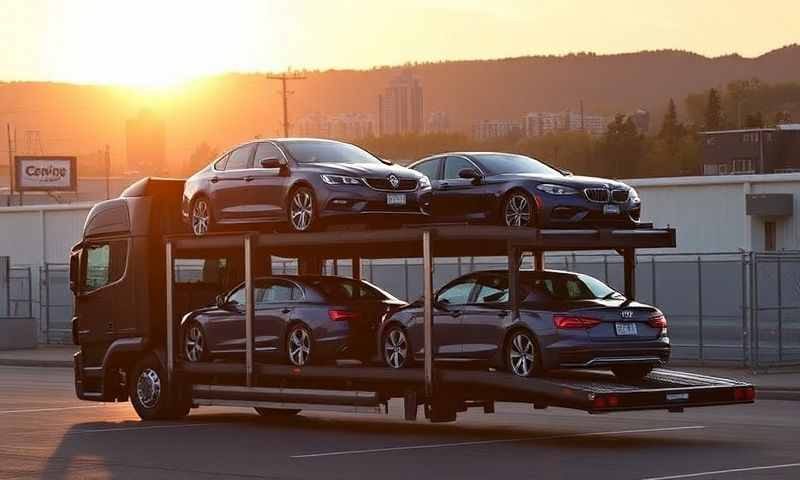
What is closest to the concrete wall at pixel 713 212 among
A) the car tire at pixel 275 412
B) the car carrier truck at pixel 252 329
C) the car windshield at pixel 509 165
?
the car tire at pixel 275 412

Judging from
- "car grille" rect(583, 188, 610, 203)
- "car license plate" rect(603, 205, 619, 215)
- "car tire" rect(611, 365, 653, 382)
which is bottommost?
"car tire" rect(611, 365, 653, 382)

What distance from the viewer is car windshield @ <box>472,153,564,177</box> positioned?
21.6 metres

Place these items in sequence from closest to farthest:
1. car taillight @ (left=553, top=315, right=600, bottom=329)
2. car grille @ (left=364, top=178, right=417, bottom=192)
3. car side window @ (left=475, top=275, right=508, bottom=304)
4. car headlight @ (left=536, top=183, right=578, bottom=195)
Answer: car taillight @ (left=553, top=315, right=600, bottom=329) → car side window @ (left=475, top=275, right=508, bottom=304) → car headlight @ (left=536, top=183, right=578, bottom=195) → car grille @ (left=364, top=178, right=417, bottom=192)

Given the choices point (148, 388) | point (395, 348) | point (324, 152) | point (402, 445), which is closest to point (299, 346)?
point (395, 348)

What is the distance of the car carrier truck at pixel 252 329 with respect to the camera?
753 inches

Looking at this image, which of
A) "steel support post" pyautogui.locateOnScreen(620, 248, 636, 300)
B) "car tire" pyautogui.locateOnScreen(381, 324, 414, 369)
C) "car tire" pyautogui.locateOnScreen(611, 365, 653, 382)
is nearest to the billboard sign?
"car tire" pyautogui.locateOnScreen(381, 324, 414, 369)

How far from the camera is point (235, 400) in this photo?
2236 cm

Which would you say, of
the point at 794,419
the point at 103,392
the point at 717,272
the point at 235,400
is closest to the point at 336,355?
the point at 235,400

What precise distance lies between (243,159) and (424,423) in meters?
4.34

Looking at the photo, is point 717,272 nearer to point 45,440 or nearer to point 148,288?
point 148,288

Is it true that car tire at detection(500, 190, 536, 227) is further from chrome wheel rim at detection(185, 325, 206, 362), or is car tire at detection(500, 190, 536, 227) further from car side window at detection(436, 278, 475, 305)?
chrome wheel rim at detection(185, 325, 206, 362)

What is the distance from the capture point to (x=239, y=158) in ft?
75.9

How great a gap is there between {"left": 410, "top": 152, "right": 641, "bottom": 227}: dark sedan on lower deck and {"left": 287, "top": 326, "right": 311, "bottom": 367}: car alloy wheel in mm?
2224

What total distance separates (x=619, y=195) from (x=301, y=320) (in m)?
4.30
